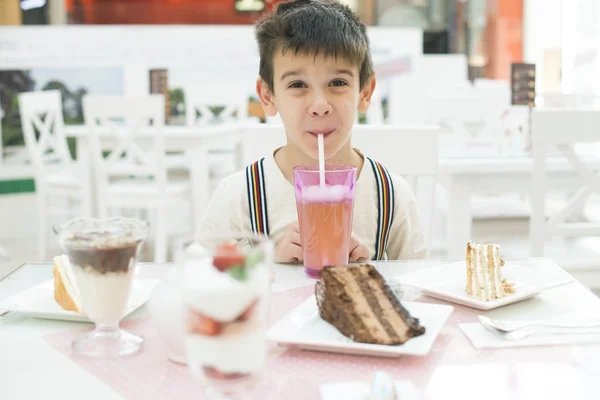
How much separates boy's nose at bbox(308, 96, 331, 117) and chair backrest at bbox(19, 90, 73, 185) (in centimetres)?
340

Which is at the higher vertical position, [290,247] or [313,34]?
[313,34]

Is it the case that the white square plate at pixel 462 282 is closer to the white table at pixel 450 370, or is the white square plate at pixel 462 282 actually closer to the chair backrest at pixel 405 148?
the white table at pixel 450 370

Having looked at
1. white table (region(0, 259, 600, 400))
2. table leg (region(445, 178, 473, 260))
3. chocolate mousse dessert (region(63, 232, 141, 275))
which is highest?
chocolate mousse dessert (region(63, 232, 141, 275))

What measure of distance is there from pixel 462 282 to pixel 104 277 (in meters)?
0.57

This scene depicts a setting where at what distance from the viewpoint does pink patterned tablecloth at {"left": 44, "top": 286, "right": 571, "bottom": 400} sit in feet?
2.53

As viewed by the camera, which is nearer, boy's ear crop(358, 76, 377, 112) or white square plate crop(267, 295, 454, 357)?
white square plate crop(267, 295, 454, 357)

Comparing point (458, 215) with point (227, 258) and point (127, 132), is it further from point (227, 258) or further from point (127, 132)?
point (227, 258)

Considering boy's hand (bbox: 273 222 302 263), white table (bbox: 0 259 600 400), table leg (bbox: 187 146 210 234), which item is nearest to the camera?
white table (bbox: 0 259 600 400)

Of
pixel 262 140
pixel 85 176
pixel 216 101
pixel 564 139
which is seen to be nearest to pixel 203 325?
pixel 262 140

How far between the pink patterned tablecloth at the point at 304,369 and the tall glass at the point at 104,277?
26mm

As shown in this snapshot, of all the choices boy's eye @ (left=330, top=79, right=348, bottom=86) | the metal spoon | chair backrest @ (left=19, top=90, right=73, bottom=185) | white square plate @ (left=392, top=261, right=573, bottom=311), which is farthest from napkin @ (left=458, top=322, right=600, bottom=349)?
chair backrest @ (left=19, top=90, right=73, bottom=185)

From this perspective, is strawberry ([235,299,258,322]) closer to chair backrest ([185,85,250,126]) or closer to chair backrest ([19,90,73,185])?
chair backrest ([19,90,73,185])

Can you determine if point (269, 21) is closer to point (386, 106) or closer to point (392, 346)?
point (392, 346)

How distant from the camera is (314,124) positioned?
1455mm
